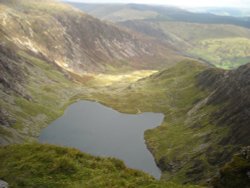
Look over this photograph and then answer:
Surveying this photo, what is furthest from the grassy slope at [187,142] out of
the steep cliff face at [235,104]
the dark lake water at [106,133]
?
the dark lake water at [106,133]

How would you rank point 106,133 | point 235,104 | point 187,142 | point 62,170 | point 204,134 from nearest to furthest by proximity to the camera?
point 62,170
point 187,142
point 204,134
point 235,104
point 106,133

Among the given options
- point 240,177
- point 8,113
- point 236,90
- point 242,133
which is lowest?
point 240,177

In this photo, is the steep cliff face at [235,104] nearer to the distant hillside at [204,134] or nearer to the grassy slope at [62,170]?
the distant hillside at [204,134]

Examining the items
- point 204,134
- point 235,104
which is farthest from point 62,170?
point 235,104

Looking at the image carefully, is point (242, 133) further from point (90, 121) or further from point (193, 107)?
point (90, 121)

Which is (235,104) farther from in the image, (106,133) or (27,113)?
(27,113)

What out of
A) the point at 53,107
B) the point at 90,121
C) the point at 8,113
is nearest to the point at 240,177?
the point at 8,113

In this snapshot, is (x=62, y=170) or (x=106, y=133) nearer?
(x=62, y=170)
